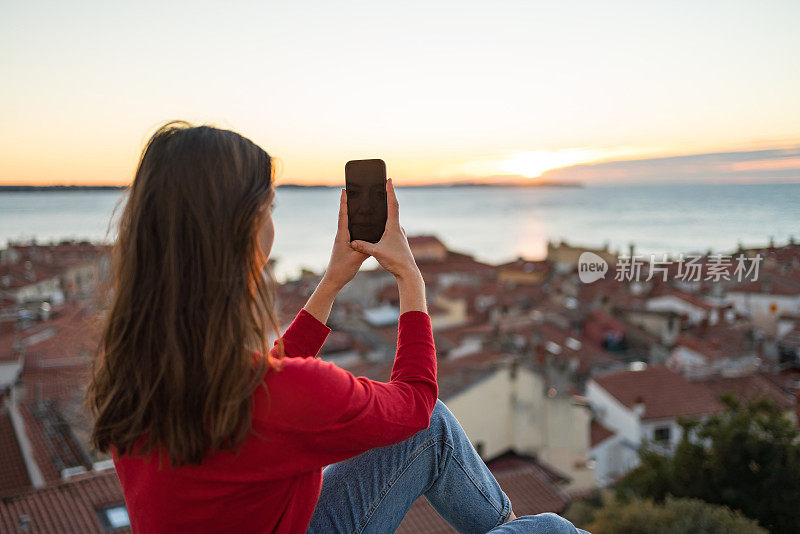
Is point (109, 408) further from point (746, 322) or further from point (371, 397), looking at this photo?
point (746, 322)

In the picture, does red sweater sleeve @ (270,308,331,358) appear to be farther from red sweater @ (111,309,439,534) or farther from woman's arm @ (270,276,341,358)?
red sweater @ (111,309,439,534)

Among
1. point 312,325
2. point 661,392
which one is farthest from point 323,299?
point 661,392

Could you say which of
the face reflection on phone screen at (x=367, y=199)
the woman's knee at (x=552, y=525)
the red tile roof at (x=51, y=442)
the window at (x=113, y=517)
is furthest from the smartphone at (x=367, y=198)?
the red tile roof at (x=51, y=442)

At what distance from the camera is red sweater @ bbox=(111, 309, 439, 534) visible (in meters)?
0.69

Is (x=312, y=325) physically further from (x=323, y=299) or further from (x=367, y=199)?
(x=367, y=199)

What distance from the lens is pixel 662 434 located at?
8.63m

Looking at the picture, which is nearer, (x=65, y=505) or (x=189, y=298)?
(x=189, y=298)

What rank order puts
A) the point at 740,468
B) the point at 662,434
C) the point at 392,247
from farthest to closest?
1. the point at 662,434
2. the point at 740,468
3. the point at 392,247

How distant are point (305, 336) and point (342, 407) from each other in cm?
34

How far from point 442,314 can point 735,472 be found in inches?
365

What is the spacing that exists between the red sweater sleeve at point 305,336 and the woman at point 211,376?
0.81 feet

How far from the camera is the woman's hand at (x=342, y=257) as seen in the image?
36.9 inches

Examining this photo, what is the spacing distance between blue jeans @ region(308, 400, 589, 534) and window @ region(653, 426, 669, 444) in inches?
333

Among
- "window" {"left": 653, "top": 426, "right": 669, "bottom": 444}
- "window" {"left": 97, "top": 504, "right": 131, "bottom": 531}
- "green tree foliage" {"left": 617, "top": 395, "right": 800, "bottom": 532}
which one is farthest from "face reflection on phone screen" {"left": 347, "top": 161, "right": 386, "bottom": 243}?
"window" {"left": 653, "top": 426, "right": 669, "bottom": 444}
